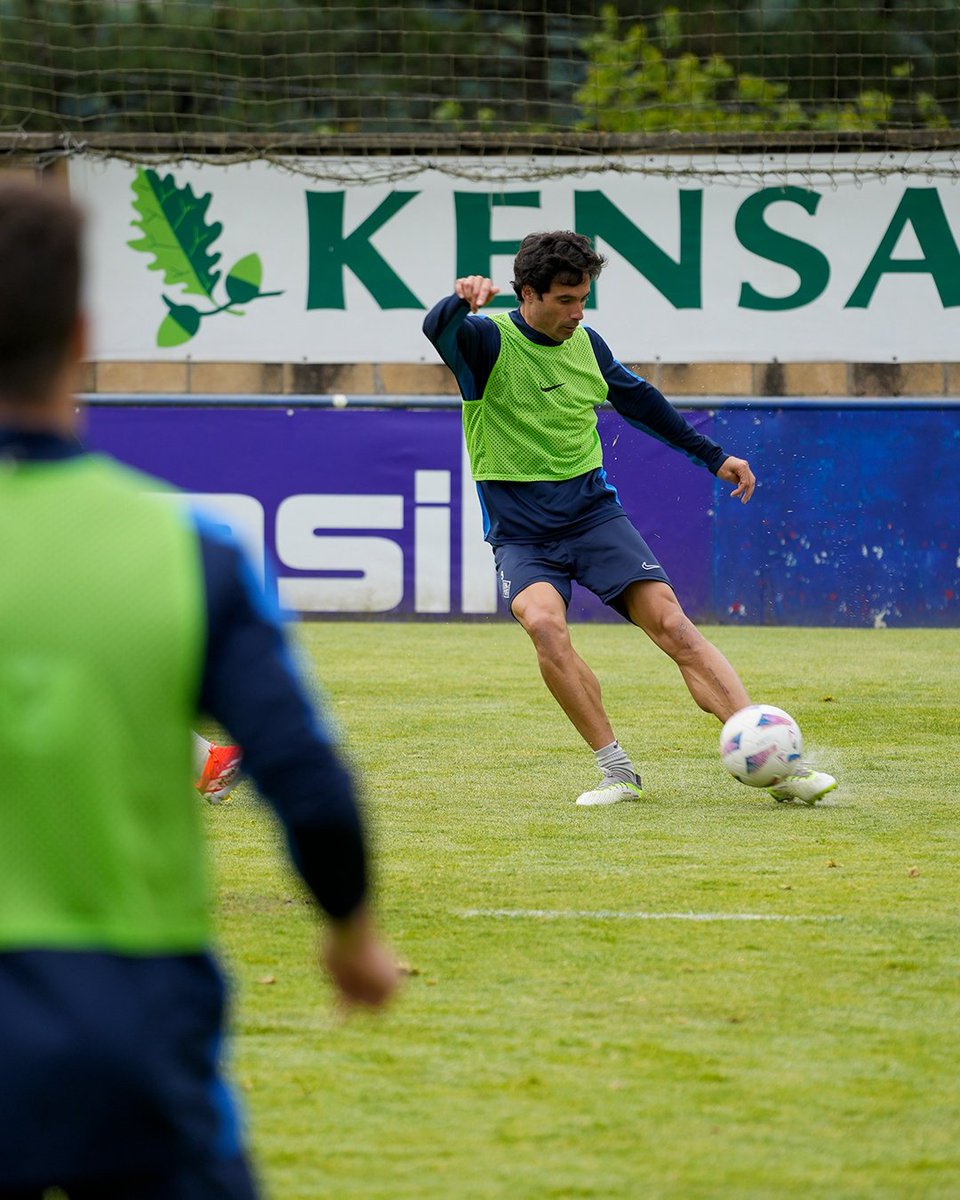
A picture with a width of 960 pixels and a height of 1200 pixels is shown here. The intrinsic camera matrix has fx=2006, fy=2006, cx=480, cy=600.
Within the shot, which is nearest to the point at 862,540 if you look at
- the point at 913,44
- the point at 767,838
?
the point at 913,44

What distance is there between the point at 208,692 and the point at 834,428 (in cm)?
1246

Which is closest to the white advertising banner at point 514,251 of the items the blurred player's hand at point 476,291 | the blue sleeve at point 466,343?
the blue sleeve at point 466,343

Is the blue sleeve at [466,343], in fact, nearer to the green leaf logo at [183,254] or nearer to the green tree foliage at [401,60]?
the green leaf logo at [183,254]

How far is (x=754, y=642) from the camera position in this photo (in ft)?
42.9

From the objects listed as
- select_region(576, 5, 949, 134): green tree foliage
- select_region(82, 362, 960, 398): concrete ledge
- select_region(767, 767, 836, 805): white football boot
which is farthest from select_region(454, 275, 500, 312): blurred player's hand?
select_region(576, 5, 949, 134): green tree foliage

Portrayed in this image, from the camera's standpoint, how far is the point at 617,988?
441cm

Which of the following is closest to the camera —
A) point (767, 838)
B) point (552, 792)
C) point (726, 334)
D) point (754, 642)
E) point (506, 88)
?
point (767, 838)

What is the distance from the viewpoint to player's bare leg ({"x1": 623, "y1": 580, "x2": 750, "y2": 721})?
285 inches

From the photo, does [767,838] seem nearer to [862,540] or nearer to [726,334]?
[862,540]

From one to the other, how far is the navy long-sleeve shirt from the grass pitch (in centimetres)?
98

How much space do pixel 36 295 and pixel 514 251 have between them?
46.9 feet

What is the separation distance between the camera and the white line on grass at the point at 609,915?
5125mm

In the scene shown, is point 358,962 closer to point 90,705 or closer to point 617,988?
point 90,705

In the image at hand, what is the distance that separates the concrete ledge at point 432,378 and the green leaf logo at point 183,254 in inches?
14.4
